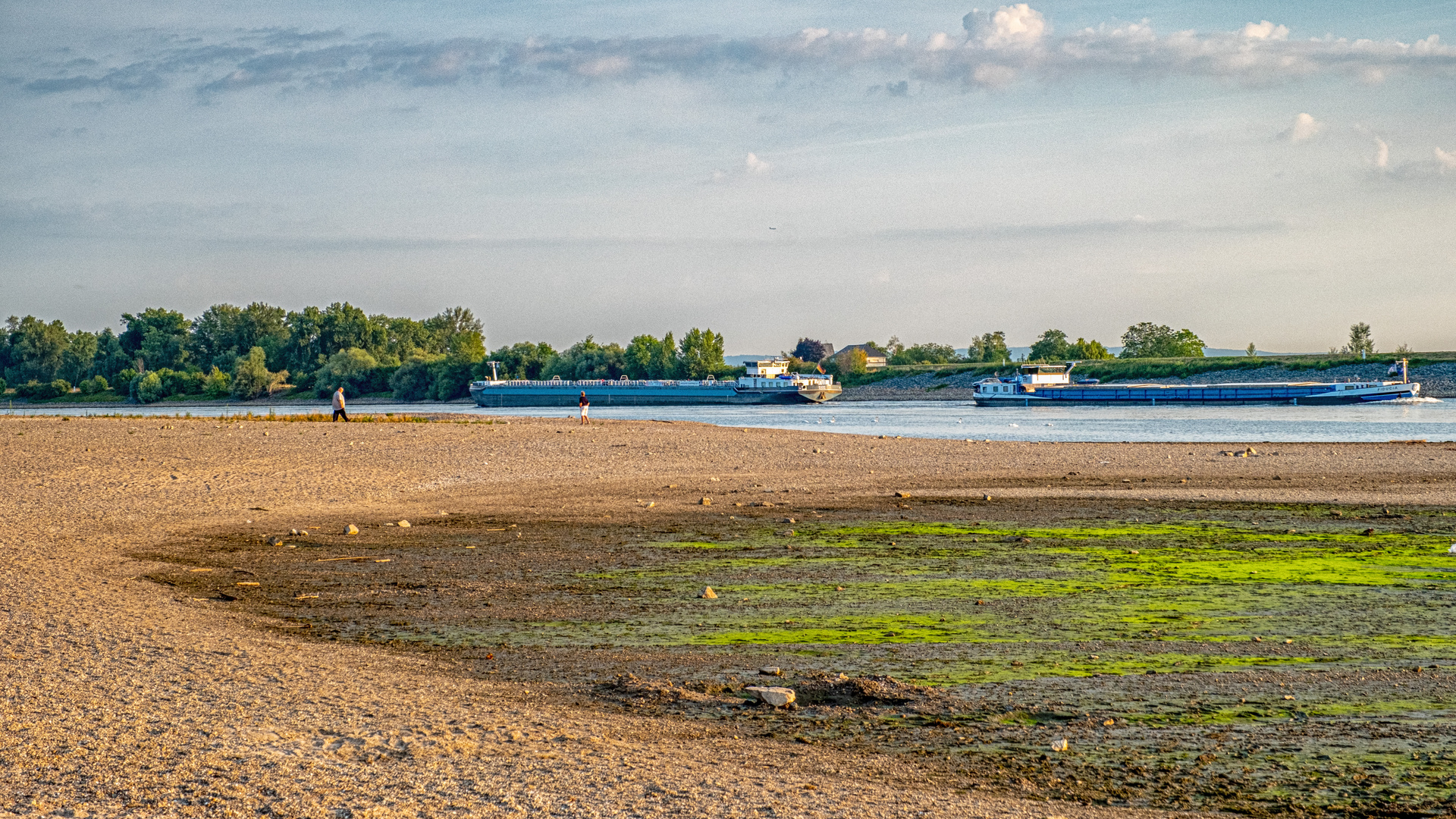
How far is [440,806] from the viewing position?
5.53 m

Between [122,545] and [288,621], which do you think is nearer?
[288,621]

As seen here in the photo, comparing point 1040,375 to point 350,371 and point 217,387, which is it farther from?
point 217,387

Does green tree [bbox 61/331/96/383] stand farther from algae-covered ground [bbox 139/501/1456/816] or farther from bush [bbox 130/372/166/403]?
algae-covered ground [bbox 139/501/1456/816]

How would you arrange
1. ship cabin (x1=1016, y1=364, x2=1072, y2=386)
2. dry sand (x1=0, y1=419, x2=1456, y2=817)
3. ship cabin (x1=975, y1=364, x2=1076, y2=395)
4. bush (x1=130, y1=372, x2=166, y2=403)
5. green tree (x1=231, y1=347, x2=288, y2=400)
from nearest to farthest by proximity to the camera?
dry sand (x1=0, y1=419, x2=1456, y2=817) → ship cabin (x1=975, y1=364, x2=1076, y2=395) → ship cabin (x1=1016, y1=364, x2=1072, y2=386) → bush (x1=130, y1=372, x2=166, y2=403) → green tree (x1=231, y1=347, x2=288, y2=400)

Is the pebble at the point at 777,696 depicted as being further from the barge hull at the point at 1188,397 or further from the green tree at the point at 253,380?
the green tree at the point at 253,380

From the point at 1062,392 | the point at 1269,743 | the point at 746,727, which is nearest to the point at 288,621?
the point at 746,727

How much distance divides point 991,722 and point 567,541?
29.4 ft

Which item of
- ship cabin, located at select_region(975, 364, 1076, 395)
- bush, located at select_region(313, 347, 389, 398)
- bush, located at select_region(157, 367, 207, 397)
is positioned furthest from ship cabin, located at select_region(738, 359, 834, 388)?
bush, located at select_region(157, 367, 207, 397)

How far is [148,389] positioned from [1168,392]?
110 metres

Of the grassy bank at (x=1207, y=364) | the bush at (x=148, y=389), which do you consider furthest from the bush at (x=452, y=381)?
the grassy bank at (x=1207, y=364)

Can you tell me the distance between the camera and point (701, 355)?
507 feet

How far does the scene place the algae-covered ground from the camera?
652 cm

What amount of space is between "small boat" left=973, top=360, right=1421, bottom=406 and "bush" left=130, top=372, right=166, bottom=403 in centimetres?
9521

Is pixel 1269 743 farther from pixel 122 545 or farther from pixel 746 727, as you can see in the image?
pixel 122 545
